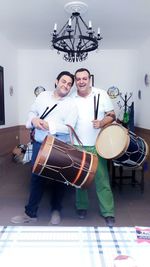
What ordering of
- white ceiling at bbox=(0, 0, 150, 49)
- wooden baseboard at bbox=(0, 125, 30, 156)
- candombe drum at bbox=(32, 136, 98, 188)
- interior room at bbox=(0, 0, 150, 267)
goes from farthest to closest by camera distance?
wooden baseboard at bbox=(0, 125, 30, 156) < white ceiling at bbox=(0, 0, 150, 49) < candombe drum at bbox=(32, 136, 98, 188) < interior room at bbox=(0, 0, 150, 267)

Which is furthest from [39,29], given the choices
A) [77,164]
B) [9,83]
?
[77,164]

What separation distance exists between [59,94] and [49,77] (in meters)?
3.56

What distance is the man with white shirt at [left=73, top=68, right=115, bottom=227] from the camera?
2281 mm

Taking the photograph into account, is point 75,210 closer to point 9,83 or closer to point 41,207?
point 41,207

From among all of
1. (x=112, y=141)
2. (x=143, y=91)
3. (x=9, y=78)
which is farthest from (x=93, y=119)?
(x=9, y=78)

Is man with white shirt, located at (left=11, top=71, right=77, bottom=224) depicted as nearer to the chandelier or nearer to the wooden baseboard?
the chandelier

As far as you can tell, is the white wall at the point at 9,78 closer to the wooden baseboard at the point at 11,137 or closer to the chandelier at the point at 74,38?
the wooden baseboard at the point at 11,137

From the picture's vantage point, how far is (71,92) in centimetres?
260

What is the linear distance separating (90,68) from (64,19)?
1.97 meters

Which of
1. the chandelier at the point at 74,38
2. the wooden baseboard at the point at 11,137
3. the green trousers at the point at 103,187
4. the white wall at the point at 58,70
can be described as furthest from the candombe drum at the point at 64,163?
the white wall at the point at 58,70

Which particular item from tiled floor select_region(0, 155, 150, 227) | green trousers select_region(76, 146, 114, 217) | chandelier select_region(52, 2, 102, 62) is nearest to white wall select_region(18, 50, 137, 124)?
chandelier select_region(52, 2, 102, 62)

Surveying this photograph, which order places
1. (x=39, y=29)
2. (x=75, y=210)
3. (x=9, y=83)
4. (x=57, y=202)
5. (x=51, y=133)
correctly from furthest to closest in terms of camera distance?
(x=9, y=83) < (x=39, y=29) < (x=75, y=210) < (x=57, y=202) < (x=51, y=133)

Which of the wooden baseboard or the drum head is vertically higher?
the drum head

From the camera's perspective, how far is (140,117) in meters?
5.22
